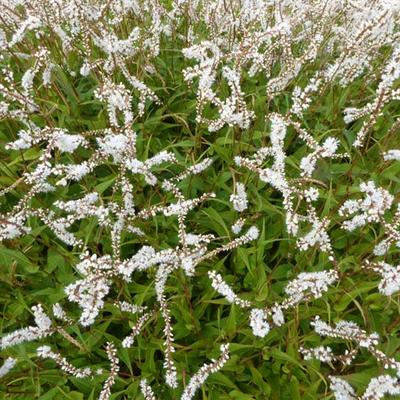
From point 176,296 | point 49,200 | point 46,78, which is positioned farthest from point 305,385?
point 46,78

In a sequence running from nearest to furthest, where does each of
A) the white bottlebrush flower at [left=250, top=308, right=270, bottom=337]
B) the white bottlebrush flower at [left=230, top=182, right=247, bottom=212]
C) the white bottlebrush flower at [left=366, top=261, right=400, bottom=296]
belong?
the white bottlebrush flower at [left=366, top=261, right=400, bottom=296] < the white bottlebrush flower at [left=250, top=308, right=270, bottom=337] < the white bottlebrush flower at [left=230, top=182, right=247, bottom=212]

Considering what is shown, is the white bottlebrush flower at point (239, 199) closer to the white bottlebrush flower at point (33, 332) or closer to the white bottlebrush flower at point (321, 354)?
the white bottlebrush flower at point (321, 354)

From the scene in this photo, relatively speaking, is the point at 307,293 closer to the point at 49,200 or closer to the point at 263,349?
the point at 263,349

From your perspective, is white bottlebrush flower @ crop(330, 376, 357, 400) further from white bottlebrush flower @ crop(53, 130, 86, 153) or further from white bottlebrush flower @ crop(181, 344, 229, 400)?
white bottlebrush flower @ crop(53, 130, 86, 153)

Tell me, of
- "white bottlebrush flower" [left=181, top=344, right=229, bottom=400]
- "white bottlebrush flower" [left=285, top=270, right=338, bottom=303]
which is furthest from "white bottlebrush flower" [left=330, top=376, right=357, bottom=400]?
"white bottlebrush flower" [left=181, top=344, right=229, bottom=400]

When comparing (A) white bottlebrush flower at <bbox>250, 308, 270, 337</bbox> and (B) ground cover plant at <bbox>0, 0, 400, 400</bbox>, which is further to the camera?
(B) ground cover plant at <bbox>0, 0, 400, 400</bbox>

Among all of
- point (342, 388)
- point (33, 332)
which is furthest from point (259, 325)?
point (33, 332)

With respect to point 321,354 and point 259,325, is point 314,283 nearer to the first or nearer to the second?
point 259,325

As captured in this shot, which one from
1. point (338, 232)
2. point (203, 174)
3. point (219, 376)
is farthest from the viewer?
point (203, 174)
